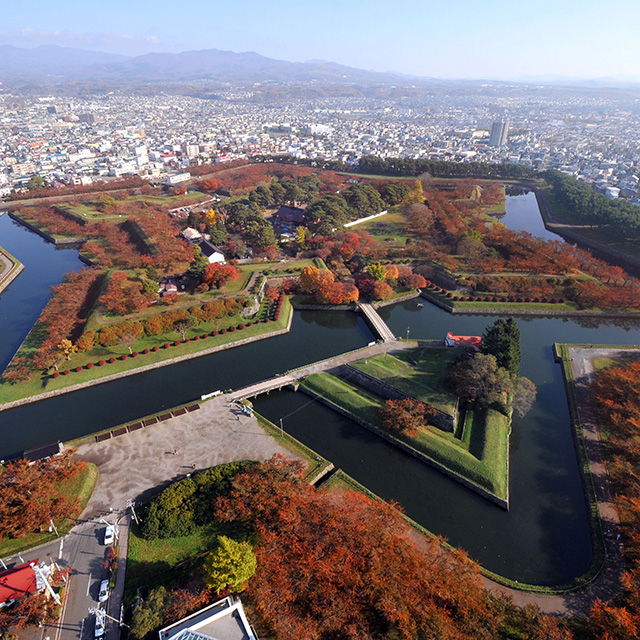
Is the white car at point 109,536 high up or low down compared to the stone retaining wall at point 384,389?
down

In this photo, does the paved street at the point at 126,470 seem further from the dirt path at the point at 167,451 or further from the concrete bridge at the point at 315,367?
the concrete bridge at the point at 315,367

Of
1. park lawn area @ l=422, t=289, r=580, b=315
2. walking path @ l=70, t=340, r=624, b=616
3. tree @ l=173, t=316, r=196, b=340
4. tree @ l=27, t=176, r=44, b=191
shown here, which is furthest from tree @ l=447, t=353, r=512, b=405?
tree @ l=27, t=176, r=44, b=191

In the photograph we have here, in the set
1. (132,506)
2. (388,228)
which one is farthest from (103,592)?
(388,228)

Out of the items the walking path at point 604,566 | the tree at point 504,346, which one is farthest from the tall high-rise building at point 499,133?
the walking path at point 604,566

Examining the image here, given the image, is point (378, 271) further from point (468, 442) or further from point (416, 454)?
point (416, 454)

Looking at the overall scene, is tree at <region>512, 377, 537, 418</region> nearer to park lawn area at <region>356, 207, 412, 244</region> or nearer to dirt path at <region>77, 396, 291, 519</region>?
dirt path at <region>77, 396, 291, 519</region>

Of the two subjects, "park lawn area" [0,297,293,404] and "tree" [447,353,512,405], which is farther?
"park lawn area" [0,297,293,404]
